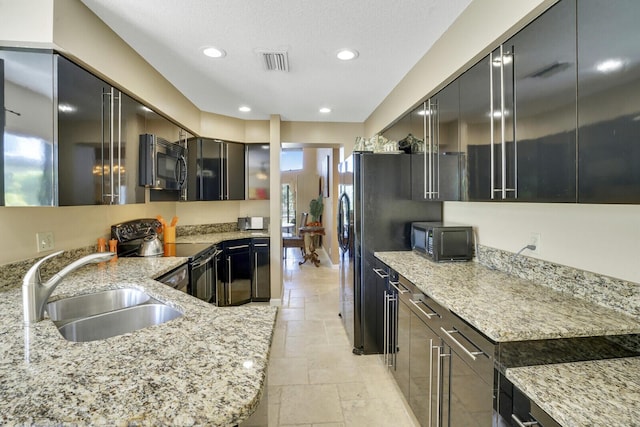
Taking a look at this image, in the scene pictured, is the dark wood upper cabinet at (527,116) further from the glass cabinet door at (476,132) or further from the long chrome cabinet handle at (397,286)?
the long chrome cabinet handle at (397,286)

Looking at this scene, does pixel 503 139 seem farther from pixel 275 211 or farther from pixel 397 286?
pixel 275 211

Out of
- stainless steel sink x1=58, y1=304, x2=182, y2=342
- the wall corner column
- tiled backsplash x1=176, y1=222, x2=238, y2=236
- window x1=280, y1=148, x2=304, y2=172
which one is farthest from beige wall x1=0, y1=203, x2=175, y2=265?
window x1=280, y1=148, x2=304, y2=172

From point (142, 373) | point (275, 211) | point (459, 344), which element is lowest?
point (459, 344)

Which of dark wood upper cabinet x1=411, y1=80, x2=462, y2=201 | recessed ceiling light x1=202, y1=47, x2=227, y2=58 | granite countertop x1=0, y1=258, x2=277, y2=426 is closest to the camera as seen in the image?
granite countertop x1=0, y1=258, x2=277, y2=426

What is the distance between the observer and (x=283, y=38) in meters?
2.17

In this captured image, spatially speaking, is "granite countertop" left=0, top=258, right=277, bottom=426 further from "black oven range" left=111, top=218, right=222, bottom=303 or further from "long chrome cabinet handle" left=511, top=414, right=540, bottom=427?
"black oven range" left=111, top=218, right=222, bottom=303

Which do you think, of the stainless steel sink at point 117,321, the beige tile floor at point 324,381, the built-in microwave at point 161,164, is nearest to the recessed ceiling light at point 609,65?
the stainless steel sink at point 117,321

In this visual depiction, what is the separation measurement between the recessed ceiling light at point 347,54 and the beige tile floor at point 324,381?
264cm

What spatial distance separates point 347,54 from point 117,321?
2414mm

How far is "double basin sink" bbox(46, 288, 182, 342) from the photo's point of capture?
4.62 feet

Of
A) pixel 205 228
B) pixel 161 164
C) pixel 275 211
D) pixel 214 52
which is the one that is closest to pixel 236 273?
pixel 205 228

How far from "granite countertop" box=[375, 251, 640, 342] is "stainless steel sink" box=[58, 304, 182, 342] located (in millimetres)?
1333

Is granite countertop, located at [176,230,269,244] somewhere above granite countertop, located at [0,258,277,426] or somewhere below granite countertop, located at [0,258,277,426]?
above

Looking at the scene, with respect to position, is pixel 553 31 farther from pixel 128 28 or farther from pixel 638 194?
pixel 128 28
